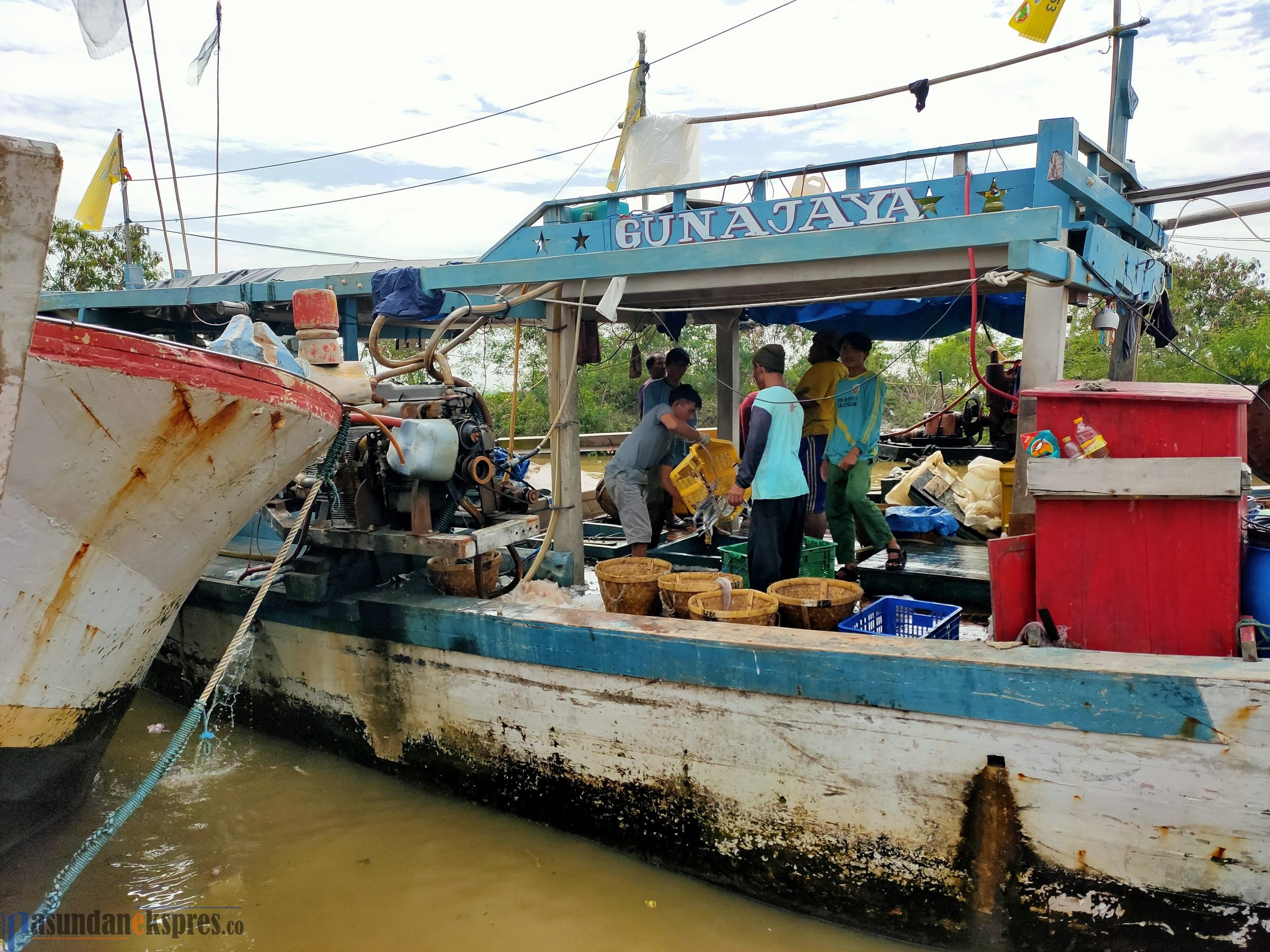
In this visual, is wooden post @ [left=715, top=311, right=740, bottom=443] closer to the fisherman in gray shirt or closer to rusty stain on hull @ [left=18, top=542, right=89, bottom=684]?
the fisherman in gray shirt

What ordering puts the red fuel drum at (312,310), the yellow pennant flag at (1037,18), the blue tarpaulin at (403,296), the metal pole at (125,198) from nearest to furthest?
the red fuel drum at (312,310), the yellow pennant flag at (1037,18), the blue tarpaulin at (403,296), the metal pole at (125,198)

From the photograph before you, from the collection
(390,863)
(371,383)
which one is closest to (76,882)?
(390,863)

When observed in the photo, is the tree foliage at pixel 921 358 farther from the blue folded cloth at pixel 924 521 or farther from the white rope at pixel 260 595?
the white rope at pixel 260 595

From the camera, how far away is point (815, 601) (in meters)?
4.09

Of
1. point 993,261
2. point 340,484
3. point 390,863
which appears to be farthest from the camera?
point 340,484

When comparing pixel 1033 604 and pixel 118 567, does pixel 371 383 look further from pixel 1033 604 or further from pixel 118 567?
pixel 1033 604

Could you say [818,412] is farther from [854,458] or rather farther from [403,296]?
[403,296]

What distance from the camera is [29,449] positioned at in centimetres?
270

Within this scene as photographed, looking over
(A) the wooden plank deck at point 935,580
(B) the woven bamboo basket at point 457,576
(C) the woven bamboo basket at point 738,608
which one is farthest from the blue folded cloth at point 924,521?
(B) the woven bamboo basket at point 457,576

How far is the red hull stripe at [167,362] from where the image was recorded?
261 centimetres

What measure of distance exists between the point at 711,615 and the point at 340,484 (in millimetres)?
2259

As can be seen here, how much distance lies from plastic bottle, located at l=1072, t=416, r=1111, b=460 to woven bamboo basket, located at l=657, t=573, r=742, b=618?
73.3 inches

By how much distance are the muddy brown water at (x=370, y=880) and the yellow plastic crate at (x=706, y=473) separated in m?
2.61

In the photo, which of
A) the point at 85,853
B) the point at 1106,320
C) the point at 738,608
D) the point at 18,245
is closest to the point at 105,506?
the point at 18,245
